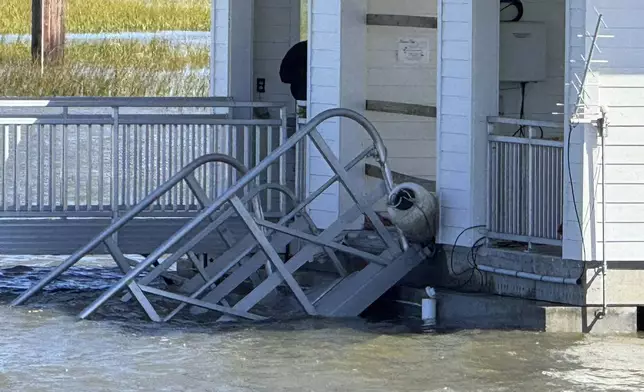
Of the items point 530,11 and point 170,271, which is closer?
point 530,11

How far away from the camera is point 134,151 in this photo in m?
15.0

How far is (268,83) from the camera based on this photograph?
16.7 metres

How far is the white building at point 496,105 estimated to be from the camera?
12.3 metres

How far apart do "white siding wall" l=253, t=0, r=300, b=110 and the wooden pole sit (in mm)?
16393

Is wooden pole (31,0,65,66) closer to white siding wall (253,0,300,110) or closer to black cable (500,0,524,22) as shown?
white siding wall (253,0,300,110)

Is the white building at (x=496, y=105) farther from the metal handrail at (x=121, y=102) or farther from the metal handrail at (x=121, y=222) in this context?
the metal handrail at (x=121, y=222)

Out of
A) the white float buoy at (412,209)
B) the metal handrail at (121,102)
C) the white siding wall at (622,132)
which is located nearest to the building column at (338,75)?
the metal handrail at (121,102)

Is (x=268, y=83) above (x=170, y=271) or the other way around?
above

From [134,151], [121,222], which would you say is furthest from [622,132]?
[134,151]

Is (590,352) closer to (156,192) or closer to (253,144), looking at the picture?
(156,192)

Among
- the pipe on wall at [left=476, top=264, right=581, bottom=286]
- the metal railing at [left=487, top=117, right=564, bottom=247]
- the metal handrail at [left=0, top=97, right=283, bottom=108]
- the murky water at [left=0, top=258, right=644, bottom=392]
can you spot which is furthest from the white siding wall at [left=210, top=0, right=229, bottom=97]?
the pipe on wall at [left=476, top=264, right=581, bottom=286]

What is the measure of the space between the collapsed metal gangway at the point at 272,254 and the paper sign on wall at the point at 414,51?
1.37m

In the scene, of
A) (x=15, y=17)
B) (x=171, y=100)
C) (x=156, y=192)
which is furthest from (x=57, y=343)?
(x=15, y=17)

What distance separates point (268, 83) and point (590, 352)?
5882 mm
